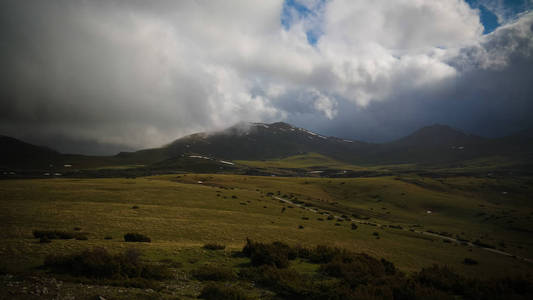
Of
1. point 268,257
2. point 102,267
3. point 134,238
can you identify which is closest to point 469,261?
point 268,257

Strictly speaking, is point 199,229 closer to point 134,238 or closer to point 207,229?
point 207,229

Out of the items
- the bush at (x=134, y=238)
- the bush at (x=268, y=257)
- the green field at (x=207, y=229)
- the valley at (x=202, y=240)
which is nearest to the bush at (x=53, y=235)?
the valley at (x=202, y=240)

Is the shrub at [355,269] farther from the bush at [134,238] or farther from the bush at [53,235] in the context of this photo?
the bush at [53,235]

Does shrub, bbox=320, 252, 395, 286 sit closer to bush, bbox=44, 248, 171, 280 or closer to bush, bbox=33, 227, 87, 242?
bush, bbox=44, 248, 171, 280

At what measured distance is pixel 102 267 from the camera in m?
13.4

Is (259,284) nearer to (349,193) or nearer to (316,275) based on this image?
(316,275)

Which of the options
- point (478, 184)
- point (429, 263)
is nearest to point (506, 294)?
point (429, 263)

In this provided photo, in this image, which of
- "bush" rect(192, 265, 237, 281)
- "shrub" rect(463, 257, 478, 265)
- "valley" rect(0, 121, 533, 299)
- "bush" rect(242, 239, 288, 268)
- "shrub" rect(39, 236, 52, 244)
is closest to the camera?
"valley" rect(0, 121, 533, 299)

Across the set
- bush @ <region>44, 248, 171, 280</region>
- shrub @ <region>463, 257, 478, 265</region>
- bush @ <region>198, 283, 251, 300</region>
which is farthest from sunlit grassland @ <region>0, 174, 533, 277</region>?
bush @ <region>198, 283, 251, 300</region>

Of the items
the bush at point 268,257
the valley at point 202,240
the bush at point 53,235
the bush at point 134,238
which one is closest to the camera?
the valley at point 202,240

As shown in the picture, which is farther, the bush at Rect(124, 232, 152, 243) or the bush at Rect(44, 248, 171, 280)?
the bush at Rect(124, 232, 152, 243)

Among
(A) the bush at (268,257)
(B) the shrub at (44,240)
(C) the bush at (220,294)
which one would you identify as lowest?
(A) the bush at (268,257)

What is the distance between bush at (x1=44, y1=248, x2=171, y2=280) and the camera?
13320mm

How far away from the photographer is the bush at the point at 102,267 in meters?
13.3
